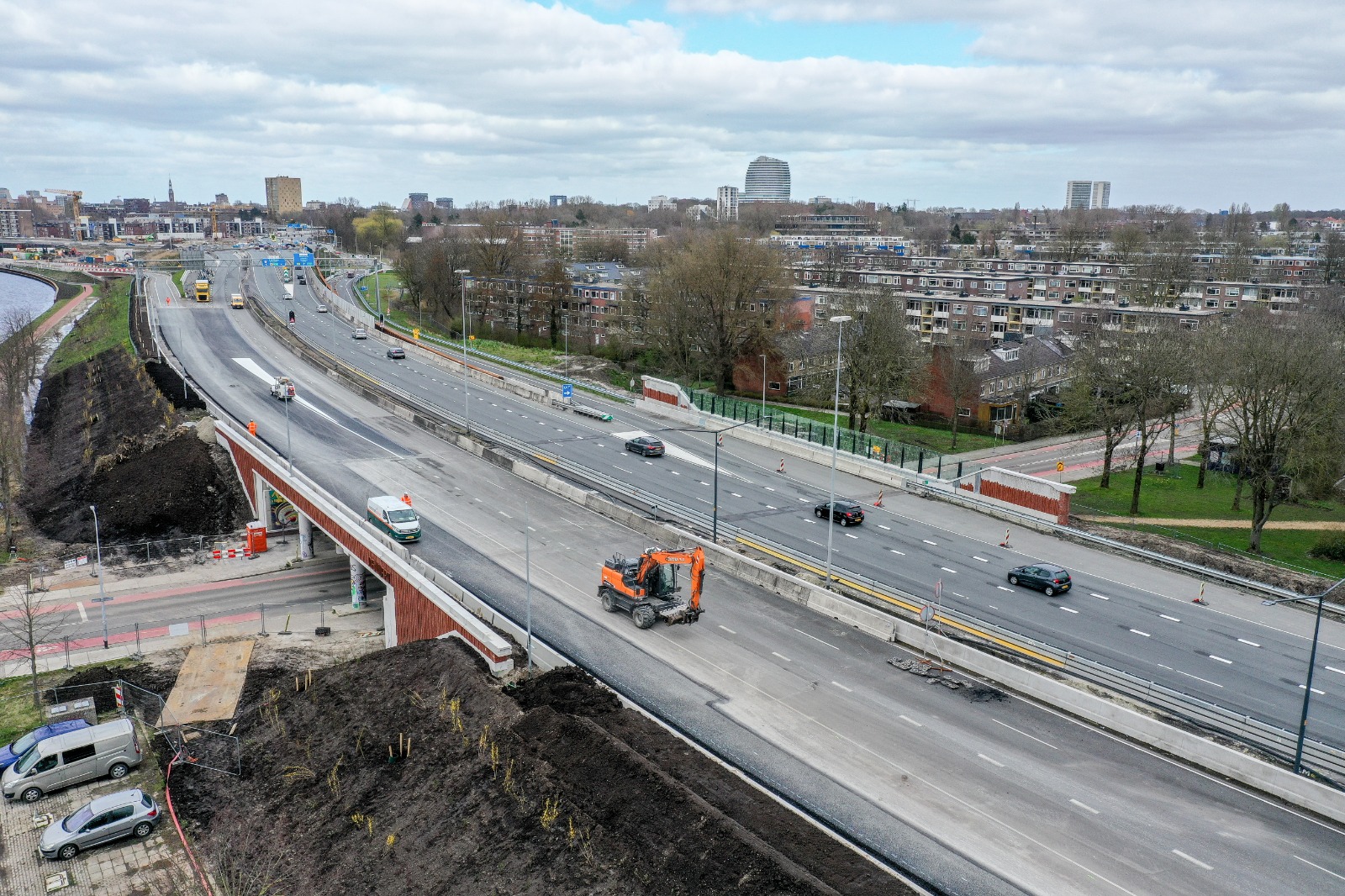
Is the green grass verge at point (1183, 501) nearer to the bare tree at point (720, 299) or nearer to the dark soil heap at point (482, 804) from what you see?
the bare tree at point (720, 299)

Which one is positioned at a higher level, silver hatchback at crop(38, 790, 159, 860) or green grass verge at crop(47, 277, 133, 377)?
green grass verge at crop(47, 277, 133, 377)

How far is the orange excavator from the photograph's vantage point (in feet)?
101

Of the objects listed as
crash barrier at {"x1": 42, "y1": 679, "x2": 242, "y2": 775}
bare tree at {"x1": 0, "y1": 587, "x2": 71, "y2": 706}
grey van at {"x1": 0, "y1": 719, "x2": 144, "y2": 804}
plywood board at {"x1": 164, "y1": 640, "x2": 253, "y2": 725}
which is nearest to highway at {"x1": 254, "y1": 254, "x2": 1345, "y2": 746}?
plywood board at {"x1": 164, "y1": 640, "x2": 253, "y2": 725}

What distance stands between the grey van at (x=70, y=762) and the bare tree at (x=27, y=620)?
933 cm

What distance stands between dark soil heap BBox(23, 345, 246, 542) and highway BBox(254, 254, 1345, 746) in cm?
1764

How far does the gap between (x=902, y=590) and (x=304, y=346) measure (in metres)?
70.5

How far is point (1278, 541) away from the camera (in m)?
46.6

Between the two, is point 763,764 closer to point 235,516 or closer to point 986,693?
point 986,693

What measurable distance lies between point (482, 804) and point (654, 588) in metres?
10.5

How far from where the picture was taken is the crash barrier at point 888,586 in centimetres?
2446

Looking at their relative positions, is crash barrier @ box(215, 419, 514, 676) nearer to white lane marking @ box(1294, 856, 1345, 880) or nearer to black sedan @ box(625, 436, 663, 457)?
black sedan @ box(625, 436, 663, 457)

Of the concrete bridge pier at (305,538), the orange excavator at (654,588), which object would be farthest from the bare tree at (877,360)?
the concrete bridge pier at (305,538)

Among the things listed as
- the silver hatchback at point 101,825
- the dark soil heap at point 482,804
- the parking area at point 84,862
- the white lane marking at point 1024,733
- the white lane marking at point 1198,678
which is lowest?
the parking area at point 84,862

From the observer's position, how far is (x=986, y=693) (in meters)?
26.8
